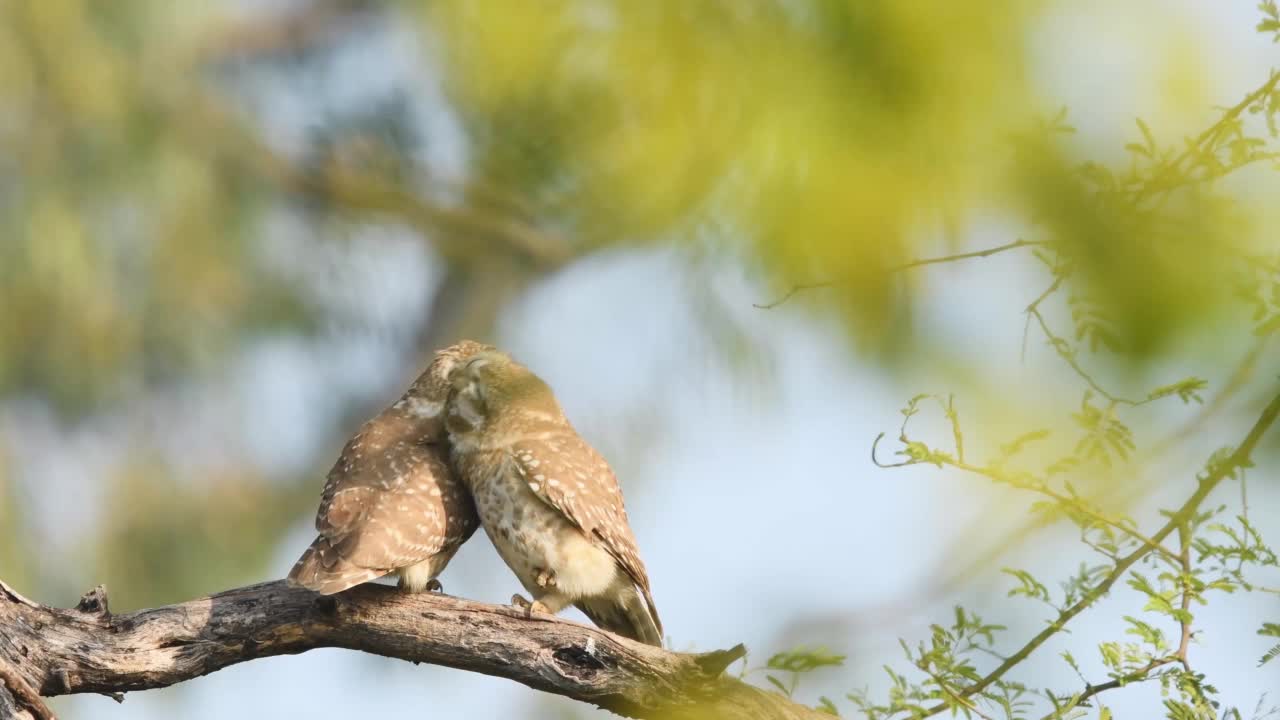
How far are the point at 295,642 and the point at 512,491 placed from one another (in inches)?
20.9

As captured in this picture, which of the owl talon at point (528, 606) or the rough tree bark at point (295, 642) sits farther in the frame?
the owl talon at point (528, 606)

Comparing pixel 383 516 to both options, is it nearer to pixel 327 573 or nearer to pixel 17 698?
pixel 327 573

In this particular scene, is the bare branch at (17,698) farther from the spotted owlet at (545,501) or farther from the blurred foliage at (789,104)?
the blurred foliage at (789,104)

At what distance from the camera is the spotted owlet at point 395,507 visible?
8.49 feet

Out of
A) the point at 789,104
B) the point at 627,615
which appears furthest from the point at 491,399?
the point at 789,104

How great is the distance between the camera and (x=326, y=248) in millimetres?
3514

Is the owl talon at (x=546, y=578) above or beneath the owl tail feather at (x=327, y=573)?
above

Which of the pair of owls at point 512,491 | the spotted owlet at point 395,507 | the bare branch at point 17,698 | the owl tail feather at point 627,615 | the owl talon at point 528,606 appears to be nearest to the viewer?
the bare branch at point 17,698

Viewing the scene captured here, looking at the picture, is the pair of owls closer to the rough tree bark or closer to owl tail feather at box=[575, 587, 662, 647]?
owl tail feather at box=[575, 587, 662, 647]

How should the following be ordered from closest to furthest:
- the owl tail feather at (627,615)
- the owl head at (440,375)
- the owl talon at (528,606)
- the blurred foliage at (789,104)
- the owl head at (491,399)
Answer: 1. the blurred foliage at (789,104)
2. the owl talon at (528,606)
3. the owl head at (491,399)
4. the owl tail feather at (627,615)
5. the owl head at (440,375)

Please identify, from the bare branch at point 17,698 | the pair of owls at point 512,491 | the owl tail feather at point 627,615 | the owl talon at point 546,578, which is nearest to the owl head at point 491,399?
the pair of owls at point 512,491

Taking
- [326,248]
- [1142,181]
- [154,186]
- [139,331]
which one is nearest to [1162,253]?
[1142,181]

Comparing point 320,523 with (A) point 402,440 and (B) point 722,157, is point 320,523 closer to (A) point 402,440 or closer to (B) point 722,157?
(A) point 402,440

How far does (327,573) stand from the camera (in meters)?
2.54
